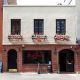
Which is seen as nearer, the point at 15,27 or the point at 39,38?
the point at 39,38

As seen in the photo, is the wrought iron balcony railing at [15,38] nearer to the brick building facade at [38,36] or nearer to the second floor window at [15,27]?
the brick building facade at [38,36]

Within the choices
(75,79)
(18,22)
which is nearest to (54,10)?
(18,22)

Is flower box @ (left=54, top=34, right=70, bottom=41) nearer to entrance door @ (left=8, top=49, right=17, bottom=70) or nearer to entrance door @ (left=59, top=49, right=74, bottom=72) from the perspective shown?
entrance door @ (left=59, top=49, right=74, bottom=72)

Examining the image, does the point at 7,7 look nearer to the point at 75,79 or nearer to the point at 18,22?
the point at 18,22

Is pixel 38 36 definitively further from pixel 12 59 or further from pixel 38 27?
pixel 12 59

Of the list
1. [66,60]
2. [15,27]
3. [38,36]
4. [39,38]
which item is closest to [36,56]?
[39,38]

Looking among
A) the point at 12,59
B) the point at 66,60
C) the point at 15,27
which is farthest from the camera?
the point at 66,60

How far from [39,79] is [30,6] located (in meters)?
11.7

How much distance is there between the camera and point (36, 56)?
46125 mm

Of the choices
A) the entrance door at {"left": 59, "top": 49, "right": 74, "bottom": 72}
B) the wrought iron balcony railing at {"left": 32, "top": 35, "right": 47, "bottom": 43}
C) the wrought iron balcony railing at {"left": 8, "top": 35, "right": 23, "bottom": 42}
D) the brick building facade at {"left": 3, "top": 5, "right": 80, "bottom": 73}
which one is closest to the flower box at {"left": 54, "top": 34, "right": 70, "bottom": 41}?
the brick building facade at {"left": 3, "top": 5, "right": 80, "bottom": 73}

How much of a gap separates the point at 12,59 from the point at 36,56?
270 centimetres

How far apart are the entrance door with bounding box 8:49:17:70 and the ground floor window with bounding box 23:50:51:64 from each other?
42.7 inches

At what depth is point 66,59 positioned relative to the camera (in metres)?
46.5

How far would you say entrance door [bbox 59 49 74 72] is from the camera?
151ft
